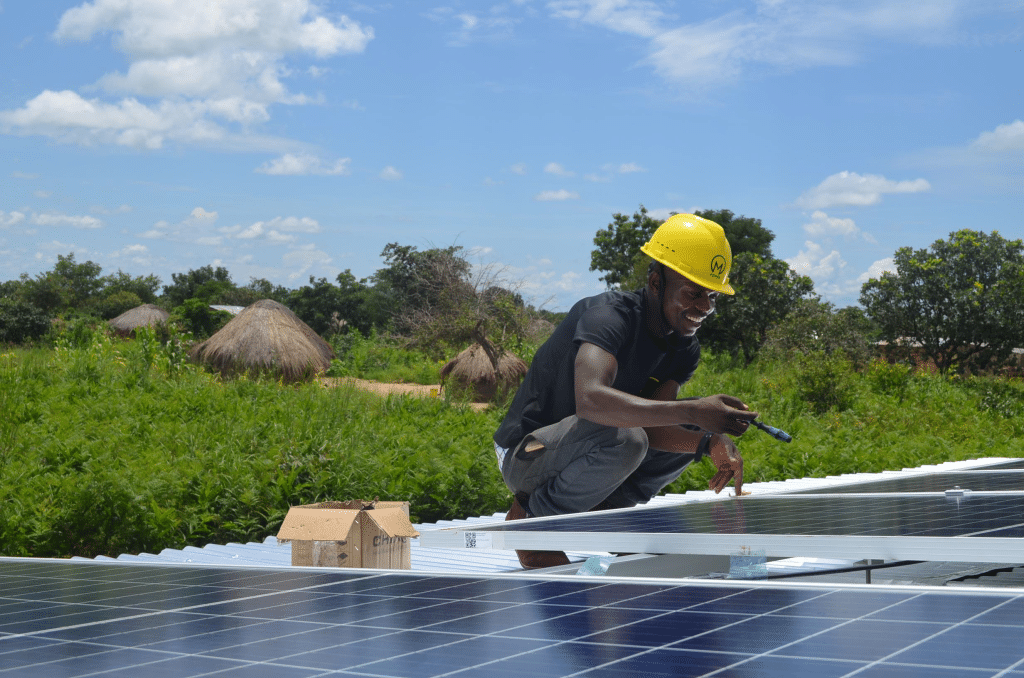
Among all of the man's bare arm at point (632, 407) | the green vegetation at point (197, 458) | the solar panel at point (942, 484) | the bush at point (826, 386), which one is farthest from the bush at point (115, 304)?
the man's bare arm at point (632, 407)

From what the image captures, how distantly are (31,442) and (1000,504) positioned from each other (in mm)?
9375

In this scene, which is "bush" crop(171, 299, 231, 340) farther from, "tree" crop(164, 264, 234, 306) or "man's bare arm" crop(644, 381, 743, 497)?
"man's bare arm" crop(644, 381, 743, 497)

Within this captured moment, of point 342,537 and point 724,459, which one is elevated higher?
point 724,459

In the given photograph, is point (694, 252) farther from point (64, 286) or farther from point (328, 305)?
point (64, 286)

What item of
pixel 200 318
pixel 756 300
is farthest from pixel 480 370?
pixel 200 318

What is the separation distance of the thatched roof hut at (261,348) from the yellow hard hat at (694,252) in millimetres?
20253

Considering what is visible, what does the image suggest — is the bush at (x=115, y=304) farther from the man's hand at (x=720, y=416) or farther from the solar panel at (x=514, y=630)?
the solar panel at (x=514, y=630)

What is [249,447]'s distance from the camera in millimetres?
10281

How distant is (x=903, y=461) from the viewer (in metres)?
14.4

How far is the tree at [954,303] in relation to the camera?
27.7 meters

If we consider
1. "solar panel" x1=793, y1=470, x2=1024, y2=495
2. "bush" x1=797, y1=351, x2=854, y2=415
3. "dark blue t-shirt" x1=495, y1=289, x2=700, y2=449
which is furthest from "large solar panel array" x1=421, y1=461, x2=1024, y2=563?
"bush" x1=797, y1=351, x2=854, y2=415

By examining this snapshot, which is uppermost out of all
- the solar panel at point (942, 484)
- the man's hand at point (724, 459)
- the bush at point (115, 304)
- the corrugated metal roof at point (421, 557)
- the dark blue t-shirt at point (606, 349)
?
the bush at point (115, 304)

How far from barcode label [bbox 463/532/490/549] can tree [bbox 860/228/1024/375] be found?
2703 centimetres

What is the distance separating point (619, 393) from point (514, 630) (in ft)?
8.45
